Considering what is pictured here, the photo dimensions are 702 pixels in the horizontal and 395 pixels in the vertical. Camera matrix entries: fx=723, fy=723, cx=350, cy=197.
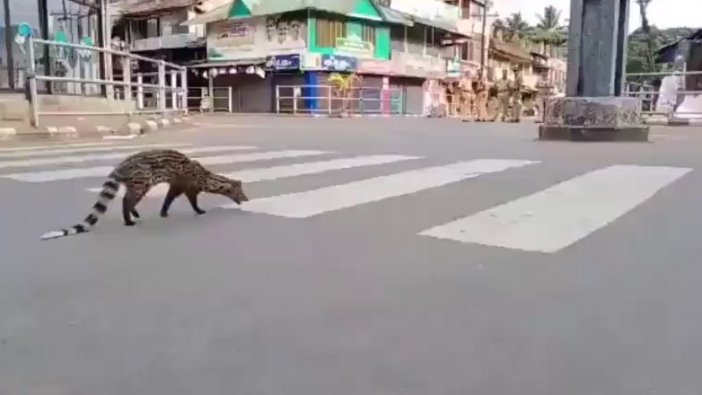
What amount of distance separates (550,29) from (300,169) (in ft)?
200

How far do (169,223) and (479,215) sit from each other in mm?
1520

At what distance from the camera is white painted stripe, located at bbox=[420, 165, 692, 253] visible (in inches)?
121

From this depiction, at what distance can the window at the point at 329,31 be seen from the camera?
95.0 ft

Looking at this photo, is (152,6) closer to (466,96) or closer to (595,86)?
(466,96)

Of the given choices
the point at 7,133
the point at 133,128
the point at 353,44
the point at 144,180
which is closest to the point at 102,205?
the point at 144,180

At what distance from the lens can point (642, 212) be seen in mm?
3680

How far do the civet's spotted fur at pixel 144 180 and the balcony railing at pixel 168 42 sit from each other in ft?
97.9

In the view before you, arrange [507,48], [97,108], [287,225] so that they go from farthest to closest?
[507,48] → [97,108] → [287,225]

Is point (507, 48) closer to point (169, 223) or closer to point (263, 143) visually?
point (263, 143)

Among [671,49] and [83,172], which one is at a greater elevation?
[671,49]

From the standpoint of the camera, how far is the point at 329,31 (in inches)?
1155

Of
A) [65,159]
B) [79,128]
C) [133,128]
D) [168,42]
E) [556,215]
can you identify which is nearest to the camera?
[556,215]

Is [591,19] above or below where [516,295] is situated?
above

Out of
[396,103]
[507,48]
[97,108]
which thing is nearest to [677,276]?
[97,108]
